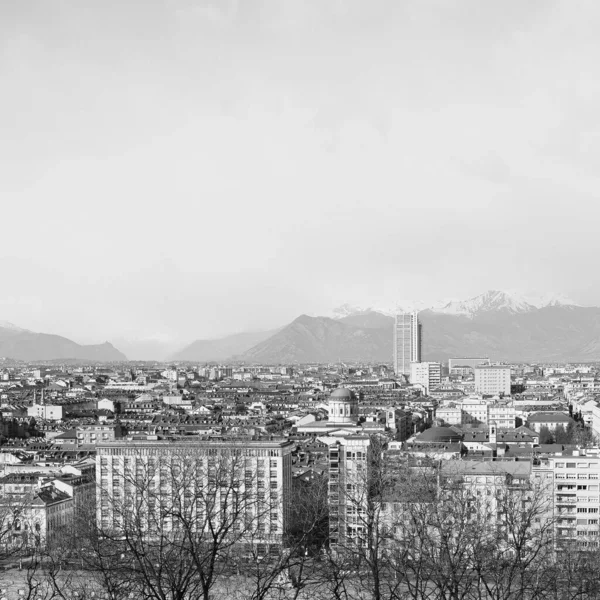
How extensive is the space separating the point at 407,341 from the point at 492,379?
5517cm

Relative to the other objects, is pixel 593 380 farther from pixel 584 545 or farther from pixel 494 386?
pixel 584 545

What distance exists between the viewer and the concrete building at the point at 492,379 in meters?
133

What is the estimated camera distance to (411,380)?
158 metres

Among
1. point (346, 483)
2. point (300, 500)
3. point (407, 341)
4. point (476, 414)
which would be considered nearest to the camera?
point (346, 483)

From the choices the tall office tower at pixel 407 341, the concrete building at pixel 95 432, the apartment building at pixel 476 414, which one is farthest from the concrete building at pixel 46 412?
the tall office tower at pixel 407 341

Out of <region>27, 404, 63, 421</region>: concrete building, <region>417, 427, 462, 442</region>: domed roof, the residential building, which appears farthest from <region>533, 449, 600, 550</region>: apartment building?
→ <region>27, 404, 63, 421</region>: concrete building

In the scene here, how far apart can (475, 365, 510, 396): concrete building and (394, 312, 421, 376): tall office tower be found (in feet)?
164

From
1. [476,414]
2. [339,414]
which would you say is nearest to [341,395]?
[339,414]

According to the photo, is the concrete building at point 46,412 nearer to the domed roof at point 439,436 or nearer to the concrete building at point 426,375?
the domed roof at point 439,436

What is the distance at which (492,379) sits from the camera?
135250mm

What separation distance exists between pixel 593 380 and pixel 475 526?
347 feet

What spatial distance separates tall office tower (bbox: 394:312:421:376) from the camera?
18875cm

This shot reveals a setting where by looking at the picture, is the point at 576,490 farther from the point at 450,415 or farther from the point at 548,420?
the point at 450,415

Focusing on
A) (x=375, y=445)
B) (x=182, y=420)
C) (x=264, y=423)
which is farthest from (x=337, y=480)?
(x=182, y=420)
